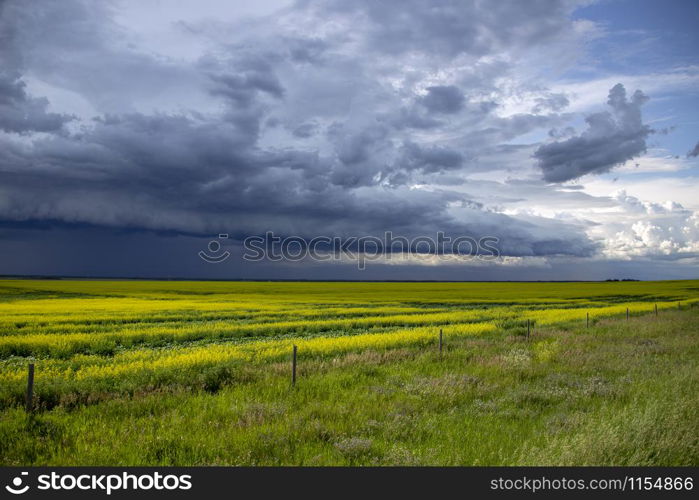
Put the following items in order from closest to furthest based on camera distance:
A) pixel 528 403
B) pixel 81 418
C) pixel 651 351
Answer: pixel 81 418 → pixel 528 403 → pixel 651 351

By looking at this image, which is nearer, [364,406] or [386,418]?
[386,418]

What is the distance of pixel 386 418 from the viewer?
10117mm

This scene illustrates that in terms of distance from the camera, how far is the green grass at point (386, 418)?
781cm

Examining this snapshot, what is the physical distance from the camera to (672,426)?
28.1 ft

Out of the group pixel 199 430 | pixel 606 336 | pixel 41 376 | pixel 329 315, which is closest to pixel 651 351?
pixel 606 336

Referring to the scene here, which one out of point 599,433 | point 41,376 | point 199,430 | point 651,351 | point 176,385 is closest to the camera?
point 599,433

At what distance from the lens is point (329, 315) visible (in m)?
41.4

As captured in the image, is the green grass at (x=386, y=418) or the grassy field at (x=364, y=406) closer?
the green grass at (x=386, y=418)

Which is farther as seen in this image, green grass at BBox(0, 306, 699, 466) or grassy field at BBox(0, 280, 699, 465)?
grassy field at BBox(0, 280, 699, 465)

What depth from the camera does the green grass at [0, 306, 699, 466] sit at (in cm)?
781

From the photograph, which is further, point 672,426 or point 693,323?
point 693,323
